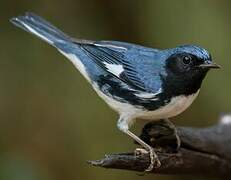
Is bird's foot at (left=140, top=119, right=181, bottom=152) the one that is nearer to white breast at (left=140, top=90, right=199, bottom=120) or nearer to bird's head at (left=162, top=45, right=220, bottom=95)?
white breast at (left=140, top=90, right=199, bottom=120)

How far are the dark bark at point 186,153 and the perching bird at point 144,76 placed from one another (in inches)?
2.9

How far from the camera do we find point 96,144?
195 inches

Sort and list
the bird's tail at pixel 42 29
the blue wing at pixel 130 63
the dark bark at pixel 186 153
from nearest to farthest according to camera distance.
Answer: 1. the dark bark at pixel 186 153
2. the blue wing at pixel 130 63
3. the bird's tail at pixel 42 29

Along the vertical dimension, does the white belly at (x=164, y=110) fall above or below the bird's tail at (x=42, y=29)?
below

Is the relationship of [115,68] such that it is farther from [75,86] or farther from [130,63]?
[75,86]

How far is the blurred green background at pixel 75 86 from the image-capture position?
4875mm

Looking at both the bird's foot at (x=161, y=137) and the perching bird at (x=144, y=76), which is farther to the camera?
the bird's foot at (x=161, y=137)

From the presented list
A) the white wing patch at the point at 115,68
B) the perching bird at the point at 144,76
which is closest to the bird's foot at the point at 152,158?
the perching bird at the point at 144,76

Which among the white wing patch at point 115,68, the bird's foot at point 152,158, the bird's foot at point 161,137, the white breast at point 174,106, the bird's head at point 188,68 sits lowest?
the bird's foot at point 152,158

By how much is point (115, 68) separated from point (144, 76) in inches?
7.0

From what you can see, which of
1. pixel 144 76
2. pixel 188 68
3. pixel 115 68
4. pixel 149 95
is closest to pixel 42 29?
pixel 115 68

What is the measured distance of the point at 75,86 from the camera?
502 cm

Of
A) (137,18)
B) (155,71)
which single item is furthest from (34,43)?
(155,71)

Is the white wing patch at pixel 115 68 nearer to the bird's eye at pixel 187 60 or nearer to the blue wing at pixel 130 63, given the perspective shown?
the blue wing at pixel 130 63
